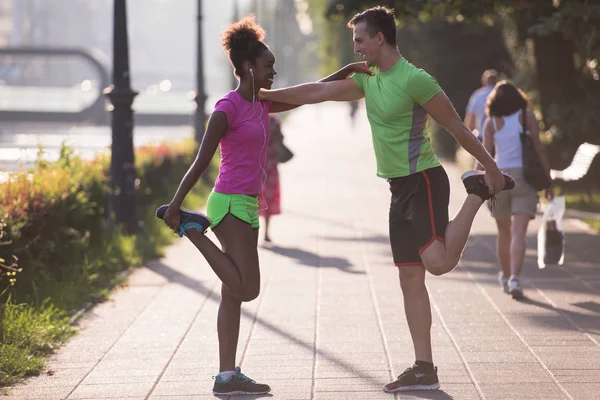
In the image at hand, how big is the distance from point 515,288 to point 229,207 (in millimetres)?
3670

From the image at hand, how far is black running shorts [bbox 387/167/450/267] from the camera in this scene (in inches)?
224

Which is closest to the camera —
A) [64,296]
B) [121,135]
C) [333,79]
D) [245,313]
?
[333,79]

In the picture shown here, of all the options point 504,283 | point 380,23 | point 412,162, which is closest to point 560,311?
point 504,283

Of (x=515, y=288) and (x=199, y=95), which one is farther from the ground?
(x=199, y=95)

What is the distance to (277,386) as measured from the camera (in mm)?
5980

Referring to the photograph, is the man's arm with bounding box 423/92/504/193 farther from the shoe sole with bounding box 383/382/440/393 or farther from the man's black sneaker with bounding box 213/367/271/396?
the man's black sneaker with bounding box 213/367/271/396

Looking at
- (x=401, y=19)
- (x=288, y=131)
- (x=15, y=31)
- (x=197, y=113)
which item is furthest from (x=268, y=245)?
(x=15, y=31)

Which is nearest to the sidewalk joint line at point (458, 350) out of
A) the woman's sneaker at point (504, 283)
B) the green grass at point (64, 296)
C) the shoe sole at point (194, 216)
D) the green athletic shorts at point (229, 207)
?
the woman's sneaker at point (504, 283)

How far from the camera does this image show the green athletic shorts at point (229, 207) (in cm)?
562

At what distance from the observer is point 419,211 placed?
5.71 metres

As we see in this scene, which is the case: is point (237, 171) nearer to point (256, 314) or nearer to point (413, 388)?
point (413, 388)

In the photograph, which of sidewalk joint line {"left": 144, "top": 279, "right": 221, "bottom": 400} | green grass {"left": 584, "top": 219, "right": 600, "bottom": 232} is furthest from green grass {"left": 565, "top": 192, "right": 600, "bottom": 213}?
sidewalk joint line {"left": 144, "top": 279, "right": 221, "bottom": 400}

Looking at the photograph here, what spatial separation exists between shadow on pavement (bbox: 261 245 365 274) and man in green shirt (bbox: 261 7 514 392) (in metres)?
4.54

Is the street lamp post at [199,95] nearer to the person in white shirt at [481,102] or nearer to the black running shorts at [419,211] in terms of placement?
the person in white shirt at [481,102]
